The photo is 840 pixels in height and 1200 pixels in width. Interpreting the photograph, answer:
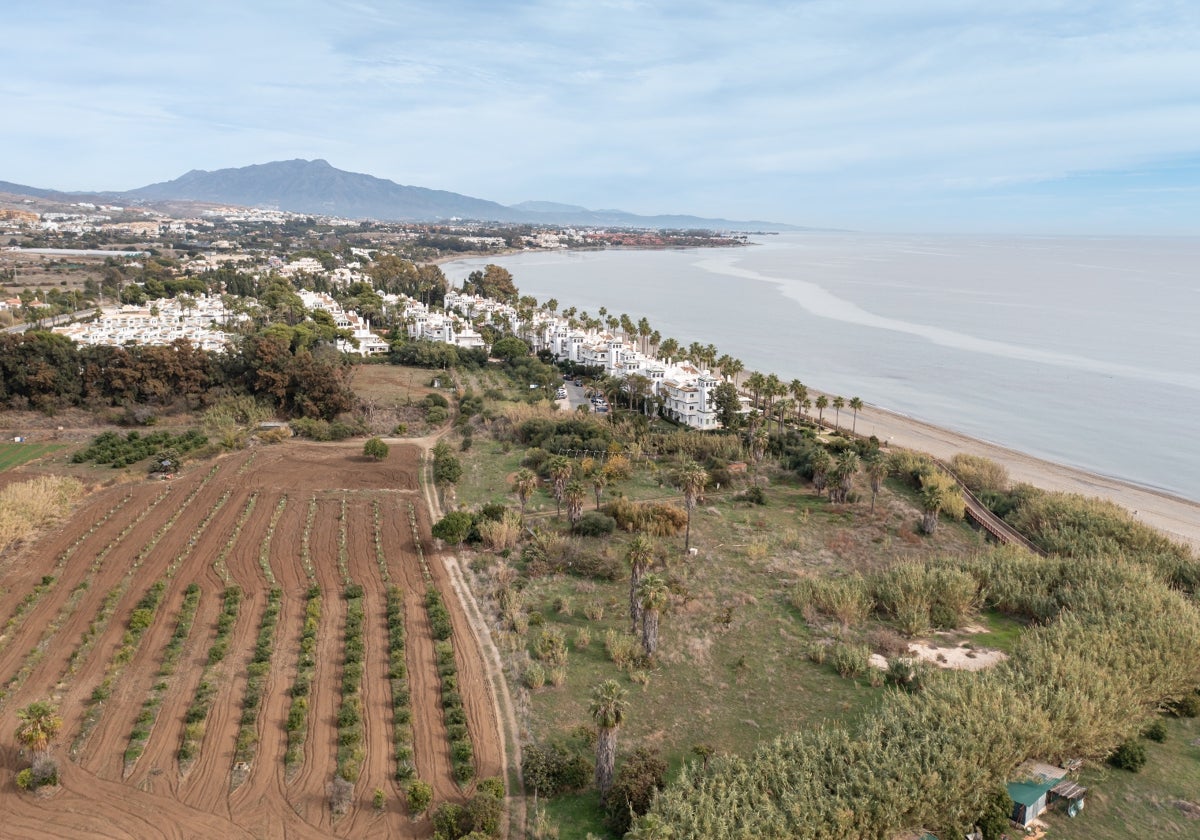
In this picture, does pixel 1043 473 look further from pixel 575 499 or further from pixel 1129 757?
pixel 575 499

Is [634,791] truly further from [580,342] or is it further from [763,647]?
[580,342]

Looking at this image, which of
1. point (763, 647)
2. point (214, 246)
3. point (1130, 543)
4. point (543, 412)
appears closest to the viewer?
point (763, 647)

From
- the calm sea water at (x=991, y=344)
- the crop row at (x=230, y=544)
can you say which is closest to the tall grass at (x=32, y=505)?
the crop row at (x=230, y=544)

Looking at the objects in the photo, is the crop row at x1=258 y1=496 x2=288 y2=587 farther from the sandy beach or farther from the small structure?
the sandy beach

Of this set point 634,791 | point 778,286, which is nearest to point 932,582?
point 634,791

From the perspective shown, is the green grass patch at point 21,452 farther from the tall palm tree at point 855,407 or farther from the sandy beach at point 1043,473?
the sandy beach at point 1043,473

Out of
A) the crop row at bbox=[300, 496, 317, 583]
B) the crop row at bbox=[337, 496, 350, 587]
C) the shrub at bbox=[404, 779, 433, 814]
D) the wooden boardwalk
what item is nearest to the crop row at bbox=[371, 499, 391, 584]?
the crop row at bbox=[337, 496, 350, 587]
